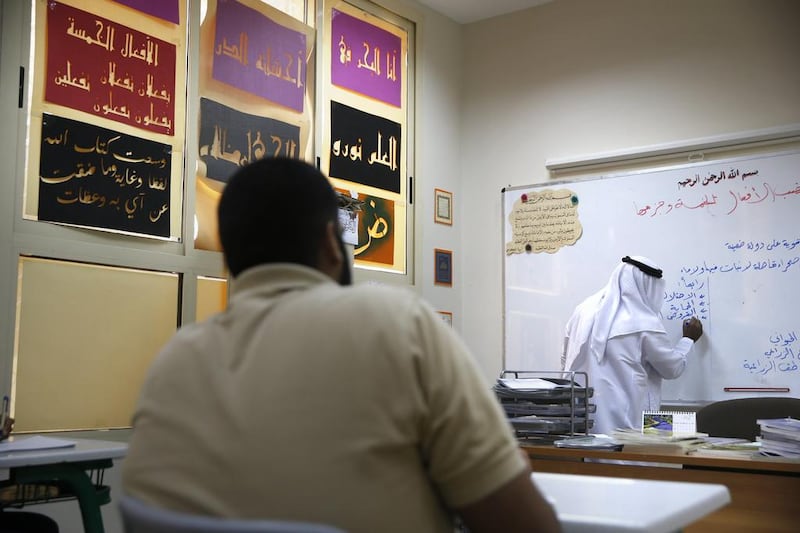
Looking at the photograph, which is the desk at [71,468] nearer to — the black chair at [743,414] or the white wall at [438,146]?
the black chair at [743,414]

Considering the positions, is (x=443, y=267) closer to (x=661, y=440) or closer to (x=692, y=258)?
(x=692, y=258)

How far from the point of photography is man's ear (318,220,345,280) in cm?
113

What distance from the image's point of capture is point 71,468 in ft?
7.53

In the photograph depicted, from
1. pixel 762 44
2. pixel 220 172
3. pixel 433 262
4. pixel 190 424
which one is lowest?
pixel 190 424

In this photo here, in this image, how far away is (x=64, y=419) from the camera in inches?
135

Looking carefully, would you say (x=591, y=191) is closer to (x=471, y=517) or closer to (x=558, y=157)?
(x=558, y=157)

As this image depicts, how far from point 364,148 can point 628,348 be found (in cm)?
199

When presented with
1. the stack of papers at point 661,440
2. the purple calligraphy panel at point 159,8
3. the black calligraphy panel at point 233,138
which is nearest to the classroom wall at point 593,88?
the black calligraphy panel at point 233,138

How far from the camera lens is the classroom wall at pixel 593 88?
4727mm

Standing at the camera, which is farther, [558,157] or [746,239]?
[558,157]

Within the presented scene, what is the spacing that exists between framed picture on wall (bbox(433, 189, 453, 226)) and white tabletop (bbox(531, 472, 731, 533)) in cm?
417

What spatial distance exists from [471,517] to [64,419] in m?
2.87

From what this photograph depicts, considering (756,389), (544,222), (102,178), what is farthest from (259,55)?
(756,389)

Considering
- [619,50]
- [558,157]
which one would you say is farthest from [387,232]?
[619,50]
